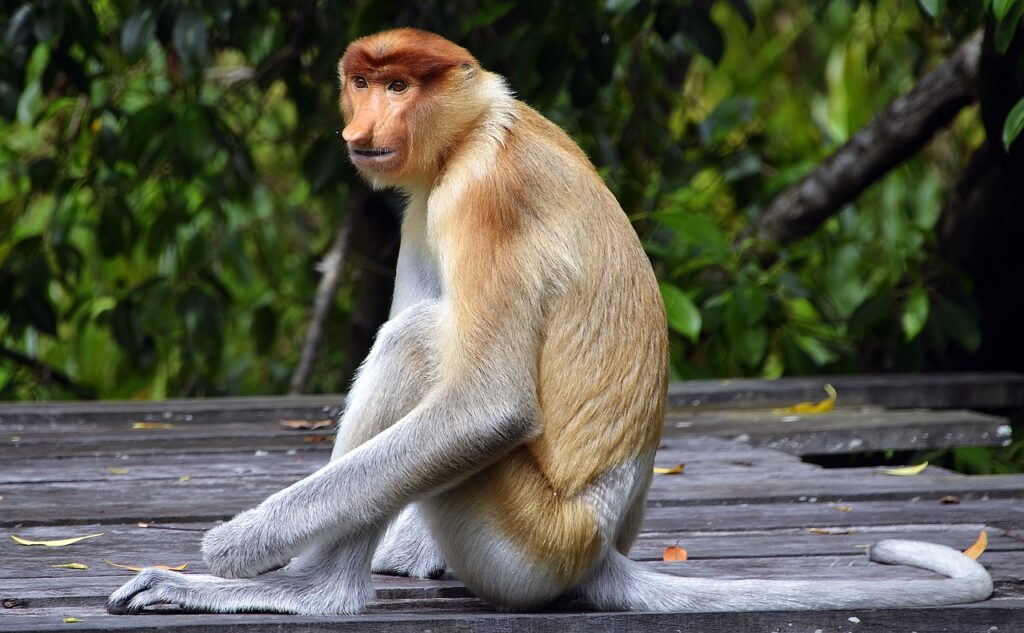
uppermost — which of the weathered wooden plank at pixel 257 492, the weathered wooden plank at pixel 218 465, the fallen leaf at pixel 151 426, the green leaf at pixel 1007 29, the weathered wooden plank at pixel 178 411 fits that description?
the green leaf at pixel 1007 29

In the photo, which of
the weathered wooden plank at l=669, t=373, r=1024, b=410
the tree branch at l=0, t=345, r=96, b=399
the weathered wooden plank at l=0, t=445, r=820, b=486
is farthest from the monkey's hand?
the tree branch at l=0, t=345, r=96, b=399

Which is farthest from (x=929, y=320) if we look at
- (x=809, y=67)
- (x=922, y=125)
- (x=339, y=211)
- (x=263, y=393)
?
(x=809, y=67)

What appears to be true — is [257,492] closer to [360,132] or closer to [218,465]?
[218,465]

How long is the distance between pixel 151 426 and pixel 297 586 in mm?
2015

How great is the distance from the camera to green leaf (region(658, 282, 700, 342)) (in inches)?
165

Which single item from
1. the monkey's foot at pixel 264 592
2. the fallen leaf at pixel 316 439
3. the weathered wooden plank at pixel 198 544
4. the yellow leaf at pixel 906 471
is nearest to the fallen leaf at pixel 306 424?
the fallen leaf at pixel 316 439

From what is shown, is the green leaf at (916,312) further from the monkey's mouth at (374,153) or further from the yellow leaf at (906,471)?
the monkey's mouth at (374,153)

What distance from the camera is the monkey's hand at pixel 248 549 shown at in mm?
2045

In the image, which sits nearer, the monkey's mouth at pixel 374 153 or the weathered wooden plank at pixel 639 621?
the weathered wooden plank at pixel 639 621

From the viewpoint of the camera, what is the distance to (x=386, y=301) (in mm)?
5715

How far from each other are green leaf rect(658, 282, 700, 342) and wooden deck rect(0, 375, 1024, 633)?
267 mm

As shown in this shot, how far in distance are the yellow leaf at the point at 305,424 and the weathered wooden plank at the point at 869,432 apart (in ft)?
3.35

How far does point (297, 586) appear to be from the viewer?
6.79 ft

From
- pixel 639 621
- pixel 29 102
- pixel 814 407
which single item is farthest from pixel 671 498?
pixel 29 102
